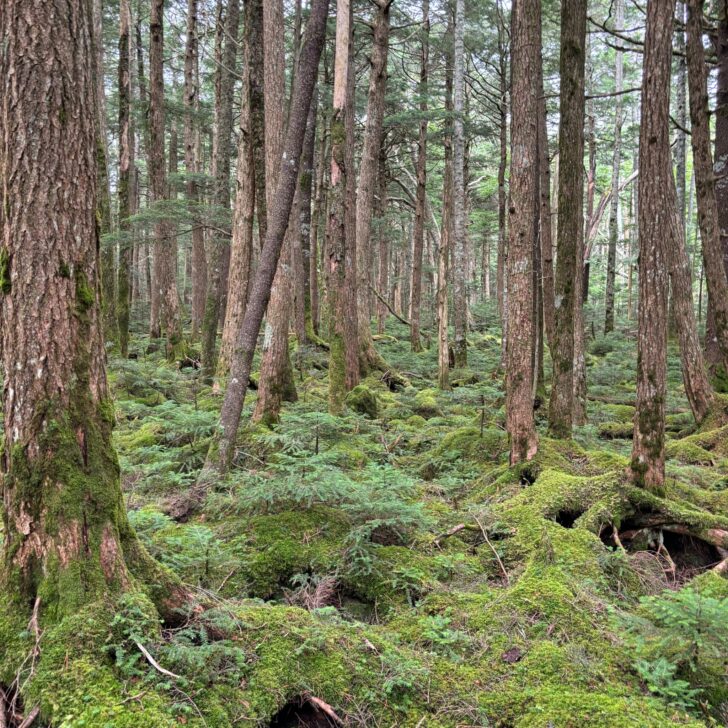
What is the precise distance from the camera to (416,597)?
4.29 metres

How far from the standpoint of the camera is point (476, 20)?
18297 millimetres

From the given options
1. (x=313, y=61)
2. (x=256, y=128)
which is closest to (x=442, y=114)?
(x=256, y=128)

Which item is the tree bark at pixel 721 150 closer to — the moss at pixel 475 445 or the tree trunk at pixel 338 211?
the moss at pixel 475 445

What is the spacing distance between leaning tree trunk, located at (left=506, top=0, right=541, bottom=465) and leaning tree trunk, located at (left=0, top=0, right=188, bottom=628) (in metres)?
4.88

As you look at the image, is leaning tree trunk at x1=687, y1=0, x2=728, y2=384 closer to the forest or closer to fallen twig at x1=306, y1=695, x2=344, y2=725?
the forest

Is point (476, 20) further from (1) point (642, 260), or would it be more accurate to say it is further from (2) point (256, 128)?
(1) point (642, 260)

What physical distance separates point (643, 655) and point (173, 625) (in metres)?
2.81

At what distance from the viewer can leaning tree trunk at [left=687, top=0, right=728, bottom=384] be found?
9.07 m

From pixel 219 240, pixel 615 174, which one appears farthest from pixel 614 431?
pixel 615 174

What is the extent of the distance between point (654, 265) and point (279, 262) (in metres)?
5.29

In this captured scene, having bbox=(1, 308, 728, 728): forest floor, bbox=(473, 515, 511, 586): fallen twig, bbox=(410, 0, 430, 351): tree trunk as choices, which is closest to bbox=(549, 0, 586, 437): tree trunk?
bbox=(1, 308, 728, 728): forest floor

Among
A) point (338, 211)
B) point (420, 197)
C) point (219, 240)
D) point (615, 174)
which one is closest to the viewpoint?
point (338, 211)

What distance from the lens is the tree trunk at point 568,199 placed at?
736 cm

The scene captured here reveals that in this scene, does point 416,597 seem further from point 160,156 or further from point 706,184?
point 160,156
